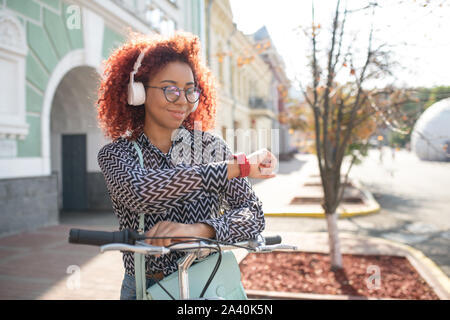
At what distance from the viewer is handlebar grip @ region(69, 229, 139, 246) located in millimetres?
1074

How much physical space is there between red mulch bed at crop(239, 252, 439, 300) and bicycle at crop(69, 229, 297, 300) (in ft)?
8.75

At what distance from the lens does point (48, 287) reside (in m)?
4.01

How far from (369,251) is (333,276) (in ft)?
4.16

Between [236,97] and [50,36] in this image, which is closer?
[50,36]

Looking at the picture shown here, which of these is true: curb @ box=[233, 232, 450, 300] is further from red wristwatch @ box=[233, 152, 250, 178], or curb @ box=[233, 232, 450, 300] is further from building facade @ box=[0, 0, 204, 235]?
building facade @ box=[0, 0, 204, 235]

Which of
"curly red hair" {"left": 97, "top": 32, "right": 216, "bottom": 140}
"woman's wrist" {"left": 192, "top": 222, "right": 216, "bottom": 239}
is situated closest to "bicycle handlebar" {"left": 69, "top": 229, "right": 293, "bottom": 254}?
"woman's wrist" {"left": 192, "top": 222, "right": 216, "bottom": 239}

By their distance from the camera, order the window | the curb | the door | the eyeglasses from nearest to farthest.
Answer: the eyeglasses
the curb
the window
the door

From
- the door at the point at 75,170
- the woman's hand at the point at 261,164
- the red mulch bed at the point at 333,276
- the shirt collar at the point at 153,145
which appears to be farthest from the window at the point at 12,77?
the woman's hand at the point at 261,164

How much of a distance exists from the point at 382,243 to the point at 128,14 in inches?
287

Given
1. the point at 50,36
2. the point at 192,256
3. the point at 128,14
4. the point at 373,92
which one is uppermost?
the point at 128,14
